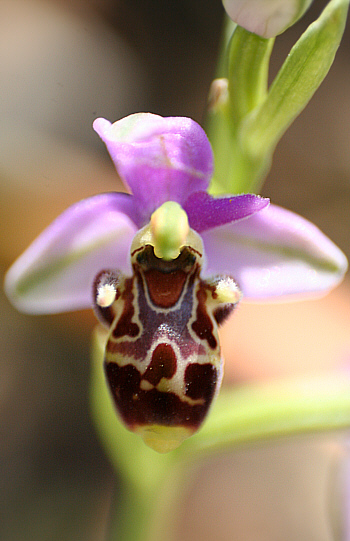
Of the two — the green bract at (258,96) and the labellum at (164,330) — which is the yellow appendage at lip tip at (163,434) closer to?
the labellum at (164,330)

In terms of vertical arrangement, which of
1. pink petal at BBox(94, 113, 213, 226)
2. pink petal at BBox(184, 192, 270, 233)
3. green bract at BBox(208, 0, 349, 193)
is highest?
green bract at BBox(208, 0, 349, 193)

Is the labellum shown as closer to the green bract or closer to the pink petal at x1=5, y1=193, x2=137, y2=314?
the pink petal at x1=5, y1=193, x2=137, y2=314

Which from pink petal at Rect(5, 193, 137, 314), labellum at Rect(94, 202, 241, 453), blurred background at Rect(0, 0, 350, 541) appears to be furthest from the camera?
blurred background at Rect(0, 0, 350, 541)

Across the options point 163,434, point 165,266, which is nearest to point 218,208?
point 165,266

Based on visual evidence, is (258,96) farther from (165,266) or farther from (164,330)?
(164,330)

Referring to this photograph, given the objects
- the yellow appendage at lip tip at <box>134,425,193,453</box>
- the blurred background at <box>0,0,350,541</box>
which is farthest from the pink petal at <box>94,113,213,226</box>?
the blurred background at <box>0,0,350,541</box>

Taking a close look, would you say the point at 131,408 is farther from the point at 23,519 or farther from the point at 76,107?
the point at 76,107
